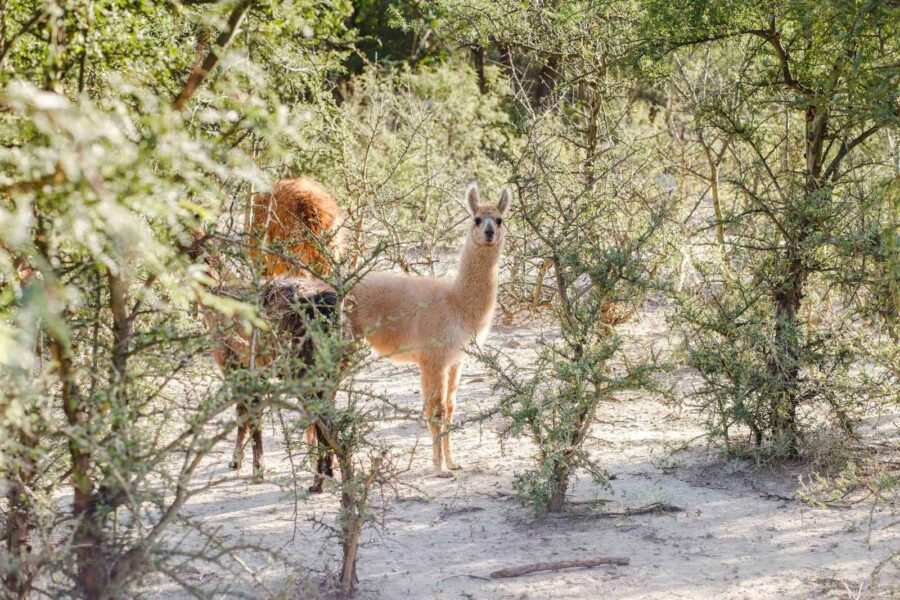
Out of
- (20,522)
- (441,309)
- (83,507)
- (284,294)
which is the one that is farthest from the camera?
(441,309)

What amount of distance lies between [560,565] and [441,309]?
8.33ft

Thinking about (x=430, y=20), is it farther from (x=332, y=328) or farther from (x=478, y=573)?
(x=478, y=573)

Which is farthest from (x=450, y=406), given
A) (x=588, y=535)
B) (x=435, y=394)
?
(x=588, y=535)

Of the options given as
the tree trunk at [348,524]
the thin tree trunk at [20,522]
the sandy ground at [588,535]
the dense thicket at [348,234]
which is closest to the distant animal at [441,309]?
Answer: the dense thicket at [348,234]

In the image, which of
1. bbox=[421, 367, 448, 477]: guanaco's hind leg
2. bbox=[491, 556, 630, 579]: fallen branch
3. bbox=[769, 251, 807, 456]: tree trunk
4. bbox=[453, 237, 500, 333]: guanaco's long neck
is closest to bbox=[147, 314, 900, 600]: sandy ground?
bbox=[491, 556, 630, 579]: fallen branch

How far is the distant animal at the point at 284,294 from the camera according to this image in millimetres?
4445

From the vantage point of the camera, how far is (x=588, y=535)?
5.96 meters

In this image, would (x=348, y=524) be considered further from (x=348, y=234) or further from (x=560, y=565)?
(x=348, y=234)

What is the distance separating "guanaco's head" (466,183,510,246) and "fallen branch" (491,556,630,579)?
2.76m

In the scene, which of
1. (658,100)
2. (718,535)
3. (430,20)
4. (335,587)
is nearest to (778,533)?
(718,535)

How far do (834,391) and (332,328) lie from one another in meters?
3.65

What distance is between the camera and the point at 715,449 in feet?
24.2

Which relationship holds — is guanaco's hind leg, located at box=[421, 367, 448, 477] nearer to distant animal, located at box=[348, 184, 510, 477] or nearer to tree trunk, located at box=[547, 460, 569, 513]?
distant animal, located at box=[348, 184, 510, 477]

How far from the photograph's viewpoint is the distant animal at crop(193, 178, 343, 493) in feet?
14.6
